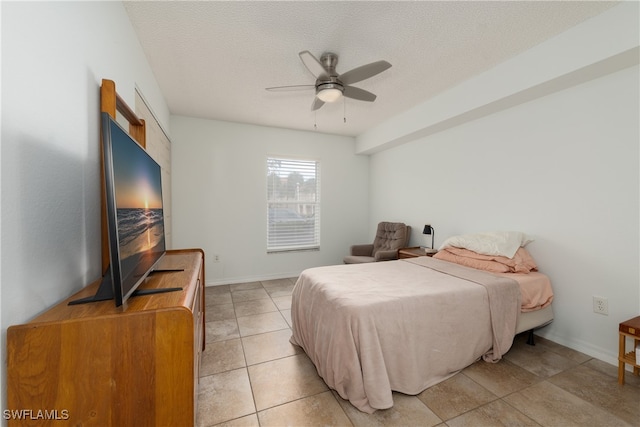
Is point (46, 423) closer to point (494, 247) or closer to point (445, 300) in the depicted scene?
point (445, 300)

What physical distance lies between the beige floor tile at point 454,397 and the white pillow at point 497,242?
3.90 ft

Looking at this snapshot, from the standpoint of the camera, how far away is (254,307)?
322cm

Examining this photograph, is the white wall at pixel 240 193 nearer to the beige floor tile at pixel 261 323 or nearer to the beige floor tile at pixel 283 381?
the beige floor tile at pixel 261 323

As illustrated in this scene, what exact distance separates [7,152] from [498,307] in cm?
274

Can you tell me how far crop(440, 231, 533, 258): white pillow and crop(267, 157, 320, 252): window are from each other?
2658 millimetres

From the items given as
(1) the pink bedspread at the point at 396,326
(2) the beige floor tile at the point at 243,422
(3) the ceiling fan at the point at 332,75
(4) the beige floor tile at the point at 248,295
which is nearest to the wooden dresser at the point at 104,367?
(2) the beige floor tile at the point at 243,422

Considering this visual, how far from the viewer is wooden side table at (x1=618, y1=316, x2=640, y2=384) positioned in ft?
5.53

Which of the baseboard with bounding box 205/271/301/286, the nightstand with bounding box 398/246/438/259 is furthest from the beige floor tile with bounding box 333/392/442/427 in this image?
the baseboard with bounding box 205/271/301/286

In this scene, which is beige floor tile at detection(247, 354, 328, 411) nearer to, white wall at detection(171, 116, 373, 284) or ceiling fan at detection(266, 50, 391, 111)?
ceiling fan at detection(266, 50, 391, 111)

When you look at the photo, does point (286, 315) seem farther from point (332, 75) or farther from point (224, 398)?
point (332, 75)

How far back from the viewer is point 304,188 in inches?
186

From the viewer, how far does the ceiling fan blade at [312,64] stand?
1942 mm

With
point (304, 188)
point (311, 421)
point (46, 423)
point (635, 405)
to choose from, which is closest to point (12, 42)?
point (46, 423)

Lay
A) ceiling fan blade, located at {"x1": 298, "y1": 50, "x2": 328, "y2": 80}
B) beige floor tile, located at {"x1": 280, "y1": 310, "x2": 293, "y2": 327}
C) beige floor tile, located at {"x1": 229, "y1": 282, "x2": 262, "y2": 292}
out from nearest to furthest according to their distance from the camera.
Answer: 1. ceiling fan blade, located at {"x1": 298, "y1": 50, "x2": 328, "y2": 80}
2. beige floor tile, located at {"x1": 280, "y1": 310, "x2": 293, "y2": 327}
3. beige floor tile, located at {"x1": 229, "y1": 282, "x2": 262, "y2": 292}
